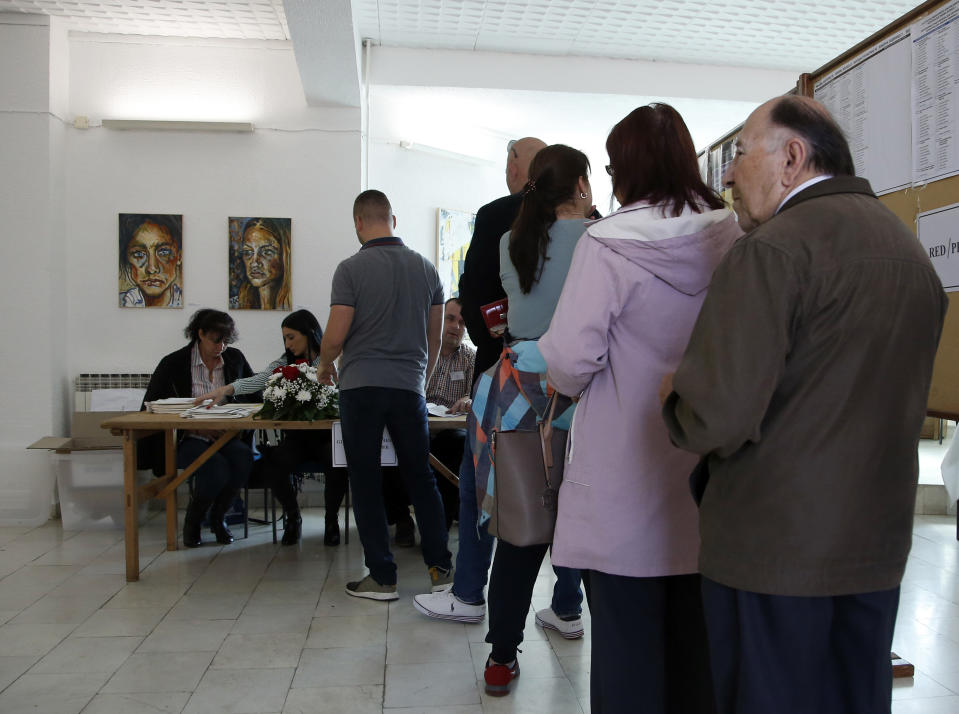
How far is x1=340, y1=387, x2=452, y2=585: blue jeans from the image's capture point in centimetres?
338

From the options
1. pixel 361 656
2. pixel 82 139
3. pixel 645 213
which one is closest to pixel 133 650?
pixel 361 656

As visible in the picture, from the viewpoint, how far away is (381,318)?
3.41m

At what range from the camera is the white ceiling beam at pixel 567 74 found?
5789 millimetres

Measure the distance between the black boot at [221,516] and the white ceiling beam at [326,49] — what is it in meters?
2.55

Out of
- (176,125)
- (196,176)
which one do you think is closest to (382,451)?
(196,176)

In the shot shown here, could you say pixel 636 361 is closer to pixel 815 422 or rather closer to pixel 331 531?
pixel 815 422

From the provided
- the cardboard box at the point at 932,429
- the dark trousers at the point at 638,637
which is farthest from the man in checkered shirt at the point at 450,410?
the cardboard box at the point at 932,429

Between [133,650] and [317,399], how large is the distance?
1.47 metres

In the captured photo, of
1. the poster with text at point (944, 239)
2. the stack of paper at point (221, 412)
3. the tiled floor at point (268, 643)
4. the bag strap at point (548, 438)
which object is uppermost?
the poster with text at point (944, 239)

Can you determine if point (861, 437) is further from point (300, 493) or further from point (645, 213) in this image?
point (300, 493)

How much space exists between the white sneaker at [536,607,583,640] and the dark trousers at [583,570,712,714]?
3.99ft

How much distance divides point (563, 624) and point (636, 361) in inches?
66.6

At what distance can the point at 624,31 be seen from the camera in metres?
5.40

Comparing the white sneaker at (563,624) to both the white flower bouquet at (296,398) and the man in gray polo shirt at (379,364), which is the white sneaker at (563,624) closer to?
the man in gray polo shirt at (379,364)
